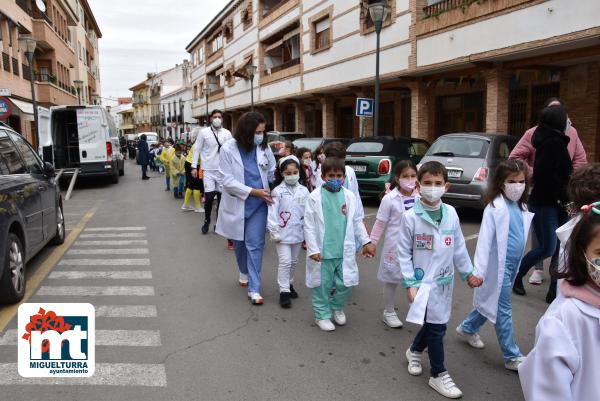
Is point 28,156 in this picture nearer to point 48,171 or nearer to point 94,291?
point 48,171

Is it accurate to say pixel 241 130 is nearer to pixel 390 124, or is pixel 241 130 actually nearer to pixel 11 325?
pixel 11 325

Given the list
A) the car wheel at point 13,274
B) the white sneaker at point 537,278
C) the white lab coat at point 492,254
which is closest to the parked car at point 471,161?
the white sneaker at point 537,278

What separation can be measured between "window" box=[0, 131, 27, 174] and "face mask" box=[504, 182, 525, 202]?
4.76m

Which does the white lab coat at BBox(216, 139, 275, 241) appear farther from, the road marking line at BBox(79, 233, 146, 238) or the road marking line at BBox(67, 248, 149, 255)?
the road marking line at BBox(79, 233, 146, 238)

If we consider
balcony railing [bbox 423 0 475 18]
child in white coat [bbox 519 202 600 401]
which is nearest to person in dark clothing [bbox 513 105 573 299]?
child in white coat [bbox 519 202 600 401]

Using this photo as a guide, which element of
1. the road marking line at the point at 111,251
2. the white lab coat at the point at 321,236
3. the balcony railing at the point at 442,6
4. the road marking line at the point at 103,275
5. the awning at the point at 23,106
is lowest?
the road marking line at the point at 111,251

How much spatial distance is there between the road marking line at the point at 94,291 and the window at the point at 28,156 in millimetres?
1665

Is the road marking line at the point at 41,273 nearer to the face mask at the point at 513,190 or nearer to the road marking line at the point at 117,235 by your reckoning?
the road marking line at the point at 117,235

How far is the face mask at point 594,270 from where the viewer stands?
69.2 inches

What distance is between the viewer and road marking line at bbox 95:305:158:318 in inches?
185

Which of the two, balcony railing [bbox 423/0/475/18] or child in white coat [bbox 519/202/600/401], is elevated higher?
balcony railing [bbox 423/0/475/18]

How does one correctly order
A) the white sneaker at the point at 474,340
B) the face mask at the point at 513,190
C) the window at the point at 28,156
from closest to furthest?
the face mask at the point at 513,190 < the white sneaker at the point at 474,340 < the window at the point at 28,156

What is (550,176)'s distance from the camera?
5.06 metres

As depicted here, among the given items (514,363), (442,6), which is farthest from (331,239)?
(442,6)
